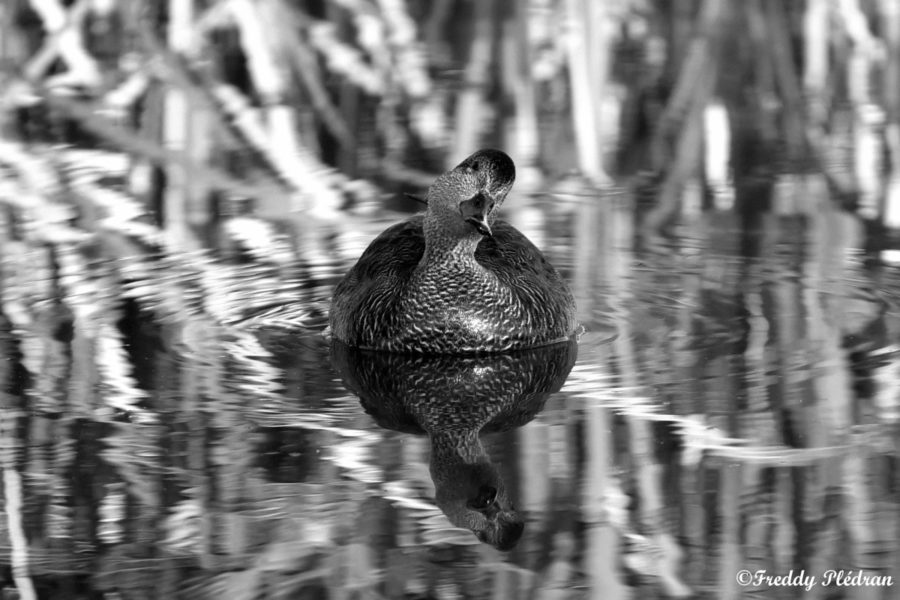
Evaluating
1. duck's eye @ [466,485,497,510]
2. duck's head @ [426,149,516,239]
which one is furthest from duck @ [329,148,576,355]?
duck's eye @ [466,485,497,510]

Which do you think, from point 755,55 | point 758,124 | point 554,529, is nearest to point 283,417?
point 554,529

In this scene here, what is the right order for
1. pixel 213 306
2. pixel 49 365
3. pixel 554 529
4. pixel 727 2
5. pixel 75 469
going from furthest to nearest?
1. pixel 727 2
2. pixel 213 306
3. pixel 49 365
4. pixel 75 469
5. pixel 554 529

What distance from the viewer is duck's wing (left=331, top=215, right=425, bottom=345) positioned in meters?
8.33

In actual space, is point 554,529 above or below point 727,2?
below

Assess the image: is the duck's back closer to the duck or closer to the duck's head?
the duck

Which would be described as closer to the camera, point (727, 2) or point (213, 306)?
point (213, 306)

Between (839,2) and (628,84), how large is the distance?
1.93 metres

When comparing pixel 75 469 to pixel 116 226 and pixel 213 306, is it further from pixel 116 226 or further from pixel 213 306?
pixel 116 226

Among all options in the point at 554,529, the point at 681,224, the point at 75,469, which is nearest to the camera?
the point at 554,529

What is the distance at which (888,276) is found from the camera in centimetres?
892

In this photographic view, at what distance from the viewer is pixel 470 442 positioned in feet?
23.1

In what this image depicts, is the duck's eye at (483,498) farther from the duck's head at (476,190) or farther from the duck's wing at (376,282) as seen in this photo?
the duck's wing at (376,282)

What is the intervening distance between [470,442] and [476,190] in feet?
4.96

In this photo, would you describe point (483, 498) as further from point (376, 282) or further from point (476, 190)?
point (376, 282)
